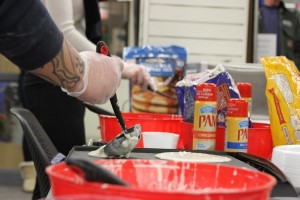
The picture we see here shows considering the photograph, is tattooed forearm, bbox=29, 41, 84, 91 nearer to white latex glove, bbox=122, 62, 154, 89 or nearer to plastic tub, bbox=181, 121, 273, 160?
plastic tub, bbox=181, 121, 273, 160

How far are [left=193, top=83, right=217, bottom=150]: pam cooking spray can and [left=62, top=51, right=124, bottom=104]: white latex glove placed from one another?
0.72 feet

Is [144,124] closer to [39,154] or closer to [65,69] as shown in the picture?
[39,154]

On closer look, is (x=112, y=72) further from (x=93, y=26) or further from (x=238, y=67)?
(x=238, y=67)

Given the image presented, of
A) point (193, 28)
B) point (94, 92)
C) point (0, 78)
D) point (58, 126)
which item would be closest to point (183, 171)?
point (94, 92)

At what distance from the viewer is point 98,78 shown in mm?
1277

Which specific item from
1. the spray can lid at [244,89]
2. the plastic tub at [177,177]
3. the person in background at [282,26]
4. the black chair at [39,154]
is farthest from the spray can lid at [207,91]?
the person in background at [282,26]

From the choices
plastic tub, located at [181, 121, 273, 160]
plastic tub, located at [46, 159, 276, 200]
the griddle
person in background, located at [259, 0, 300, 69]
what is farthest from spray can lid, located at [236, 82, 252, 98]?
person in background, located at [259, 0, 300, 69]

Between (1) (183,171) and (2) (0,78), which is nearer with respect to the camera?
(1) (183,171)

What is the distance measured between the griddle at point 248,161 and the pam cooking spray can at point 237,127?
→ 0.06 metres

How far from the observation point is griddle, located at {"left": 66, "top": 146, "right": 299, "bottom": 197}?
3.17 ft

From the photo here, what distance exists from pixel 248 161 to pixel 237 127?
17 cm

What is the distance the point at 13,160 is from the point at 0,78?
0.74 metres

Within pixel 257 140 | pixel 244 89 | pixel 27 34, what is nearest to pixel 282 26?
pixel 244 89

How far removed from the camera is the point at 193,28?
339cm
